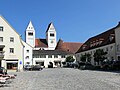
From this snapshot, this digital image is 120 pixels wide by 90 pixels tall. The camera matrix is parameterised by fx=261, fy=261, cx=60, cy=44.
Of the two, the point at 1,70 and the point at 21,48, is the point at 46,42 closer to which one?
the point at 21,48

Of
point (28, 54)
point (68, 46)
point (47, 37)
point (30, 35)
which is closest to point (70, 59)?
point (28, 54)

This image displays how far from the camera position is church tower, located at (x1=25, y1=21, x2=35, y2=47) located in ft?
367

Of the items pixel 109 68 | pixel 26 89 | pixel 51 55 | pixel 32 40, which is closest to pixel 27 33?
pixel 32 40

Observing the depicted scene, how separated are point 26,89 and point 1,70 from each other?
739 inches

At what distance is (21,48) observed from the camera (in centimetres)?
6156

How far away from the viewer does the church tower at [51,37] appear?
115 meters

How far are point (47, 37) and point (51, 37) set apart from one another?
6.30ft

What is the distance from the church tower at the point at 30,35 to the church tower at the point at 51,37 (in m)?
7.17

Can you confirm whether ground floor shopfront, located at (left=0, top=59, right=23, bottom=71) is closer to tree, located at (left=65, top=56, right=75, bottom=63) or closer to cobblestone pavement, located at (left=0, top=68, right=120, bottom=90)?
cobblestone pavement, located at (left=0, top=68, right=120, bottom=90)

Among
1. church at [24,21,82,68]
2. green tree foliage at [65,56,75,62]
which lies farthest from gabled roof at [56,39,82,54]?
green tree foliage at [65,56,75,62]

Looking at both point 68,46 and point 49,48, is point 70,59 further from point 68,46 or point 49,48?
point 49,48

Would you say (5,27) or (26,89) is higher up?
(5,27)

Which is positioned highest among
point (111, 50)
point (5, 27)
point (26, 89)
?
point (5, 27)

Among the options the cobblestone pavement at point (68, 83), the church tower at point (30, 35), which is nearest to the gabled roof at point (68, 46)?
the church tower at point (30, 35)
